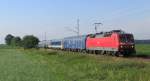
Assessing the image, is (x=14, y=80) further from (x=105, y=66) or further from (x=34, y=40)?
(x=34, y=40)

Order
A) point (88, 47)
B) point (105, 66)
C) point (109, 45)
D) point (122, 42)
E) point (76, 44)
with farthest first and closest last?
point (76, 44) < point (88, 47) < point (109, 45) < point (122, 42) < point (105, 66)

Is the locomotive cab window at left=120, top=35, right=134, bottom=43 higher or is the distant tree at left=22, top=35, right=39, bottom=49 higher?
the distant tree at left=22, top=35, right=39, bottom=49

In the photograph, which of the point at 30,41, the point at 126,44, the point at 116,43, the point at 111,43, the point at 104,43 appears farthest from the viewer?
the point at 30,41

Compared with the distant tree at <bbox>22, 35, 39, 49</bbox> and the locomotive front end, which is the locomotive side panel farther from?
the distant tree at <bbox>22, 35, 39, 49</bbox>

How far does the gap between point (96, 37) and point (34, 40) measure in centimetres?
9108

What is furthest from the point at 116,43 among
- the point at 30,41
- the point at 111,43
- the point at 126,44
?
the point at 30,41

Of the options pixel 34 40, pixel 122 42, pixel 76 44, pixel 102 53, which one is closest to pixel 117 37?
pixel 122 42

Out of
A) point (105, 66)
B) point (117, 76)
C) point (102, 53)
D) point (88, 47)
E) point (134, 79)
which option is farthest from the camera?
point (88, 47)

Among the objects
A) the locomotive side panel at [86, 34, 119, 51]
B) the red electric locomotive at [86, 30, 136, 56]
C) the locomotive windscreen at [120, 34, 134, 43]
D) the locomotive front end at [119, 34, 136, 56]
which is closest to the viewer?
the locomotive front end at [119, 34, 136, 56]

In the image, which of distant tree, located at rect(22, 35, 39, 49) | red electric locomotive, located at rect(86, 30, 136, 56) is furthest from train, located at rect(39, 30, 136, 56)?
distant tree, located at rect(22, 35, 39, 49)

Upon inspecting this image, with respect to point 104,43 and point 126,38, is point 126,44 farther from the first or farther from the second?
point 104,43

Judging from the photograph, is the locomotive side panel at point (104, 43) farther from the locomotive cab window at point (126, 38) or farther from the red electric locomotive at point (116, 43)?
the locomotive cab window at point (126, 38)

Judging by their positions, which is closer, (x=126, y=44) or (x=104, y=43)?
(x=126, y=44)

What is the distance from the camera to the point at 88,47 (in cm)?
5741
